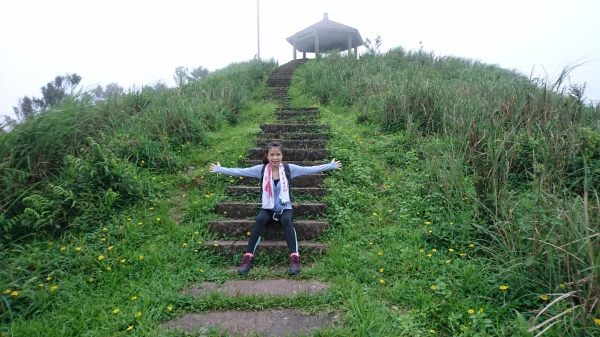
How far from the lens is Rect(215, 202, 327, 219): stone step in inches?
166

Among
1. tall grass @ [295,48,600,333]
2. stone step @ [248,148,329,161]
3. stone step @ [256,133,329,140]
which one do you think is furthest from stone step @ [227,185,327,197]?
stone step @ [256,133,329,140]

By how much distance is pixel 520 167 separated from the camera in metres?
4.37

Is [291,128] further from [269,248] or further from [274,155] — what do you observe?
[269,248]

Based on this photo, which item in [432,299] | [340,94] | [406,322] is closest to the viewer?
[406,322]

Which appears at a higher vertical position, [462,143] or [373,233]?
[462,143]

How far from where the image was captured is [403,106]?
653 cm

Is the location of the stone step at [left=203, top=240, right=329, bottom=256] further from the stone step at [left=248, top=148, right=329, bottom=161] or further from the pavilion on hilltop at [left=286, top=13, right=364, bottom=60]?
the pavilion on hilltop at [left=286, top=13, right=364, bottom=60]

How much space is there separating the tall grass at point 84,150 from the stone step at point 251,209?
1.15m

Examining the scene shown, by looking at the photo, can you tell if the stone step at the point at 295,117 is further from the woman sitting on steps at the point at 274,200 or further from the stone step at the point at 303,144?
the woman sitting on steps at the point at 274,200

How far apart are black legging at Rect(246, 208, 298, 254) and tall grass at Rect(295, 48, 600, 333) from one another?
148cm

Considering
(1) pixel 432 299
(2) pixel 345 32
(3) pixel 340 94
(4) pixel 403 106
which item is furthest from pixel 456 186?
(2) pixel 345 32

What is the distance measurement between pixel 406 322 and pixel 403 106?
4919 mm

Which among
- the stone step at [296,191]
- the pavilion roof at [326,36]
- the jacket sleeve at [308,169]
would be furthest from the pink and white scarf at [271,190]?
the pavilion roof at [326,36]

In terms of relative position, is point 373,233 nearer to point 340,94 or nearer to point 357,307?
point 357,307
